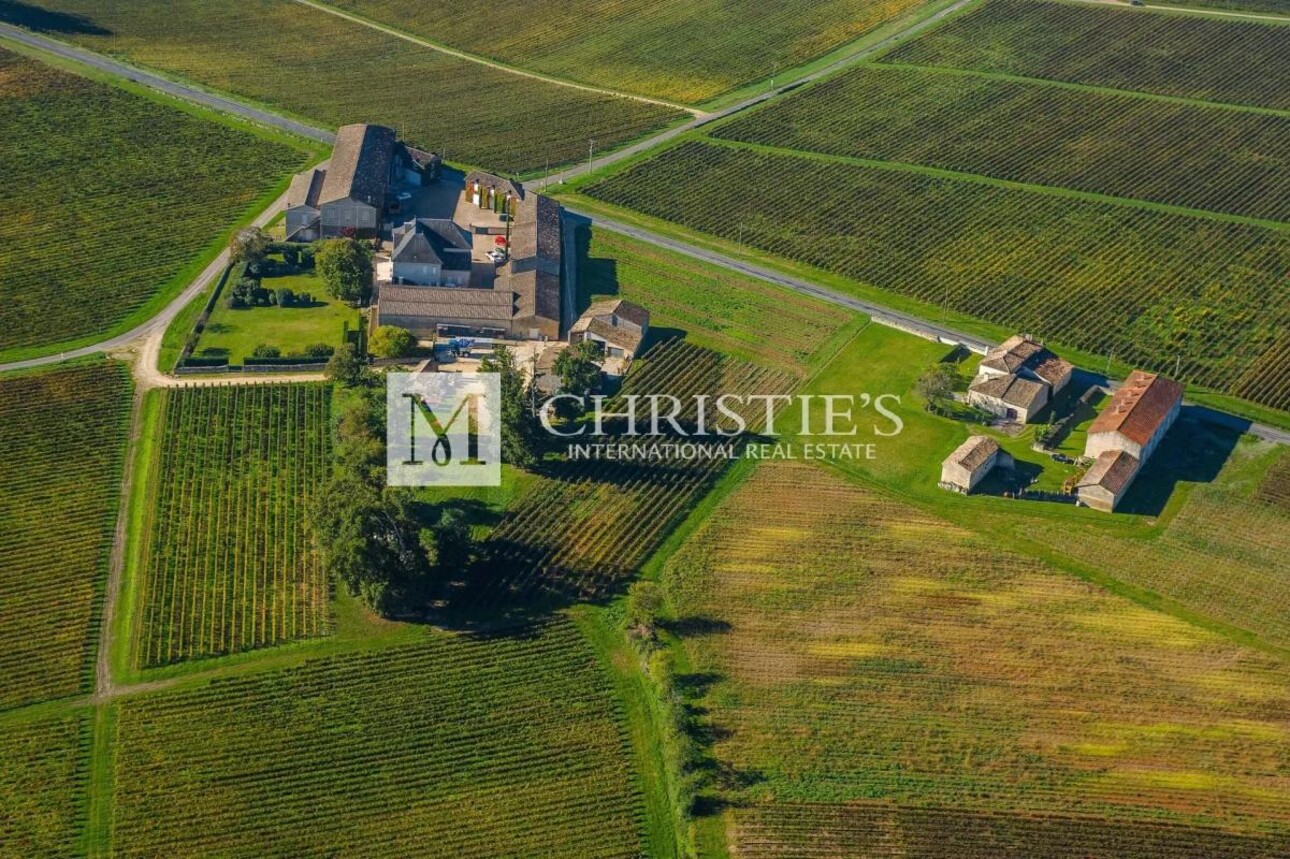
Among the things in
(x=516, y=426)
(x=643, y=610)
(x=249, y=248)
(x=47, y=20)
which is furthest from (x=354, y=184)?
(x=47, y=20)

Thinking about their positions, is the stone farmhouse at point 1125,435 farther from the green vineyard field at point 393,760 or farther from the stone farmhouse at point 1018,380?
the green vineyard field at point 393,760

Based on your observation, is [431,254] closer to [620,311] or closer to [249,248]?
[249,248]

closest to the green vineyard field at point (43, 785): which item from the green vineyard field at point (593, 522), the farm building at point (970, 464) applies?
the green vineyard field at point (593, 522)

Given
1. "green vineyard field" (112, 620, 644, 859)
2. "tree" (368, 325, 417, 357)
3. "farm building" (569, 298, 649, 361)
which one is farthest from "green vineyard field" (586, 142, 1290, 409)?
"green vineyard field" (112, 620, 644, 859)

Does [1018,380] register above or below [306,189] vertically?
below

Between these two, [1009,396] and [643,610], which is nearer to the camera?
A: [643,610]

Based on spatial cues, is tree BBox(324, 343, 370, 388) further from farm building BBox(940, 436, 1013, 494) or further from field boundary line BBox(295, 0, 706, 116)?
field boundary line BBox(295, 0, 706, 116)

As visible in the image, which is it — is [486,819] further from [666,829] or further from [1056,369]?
[1056,369]
